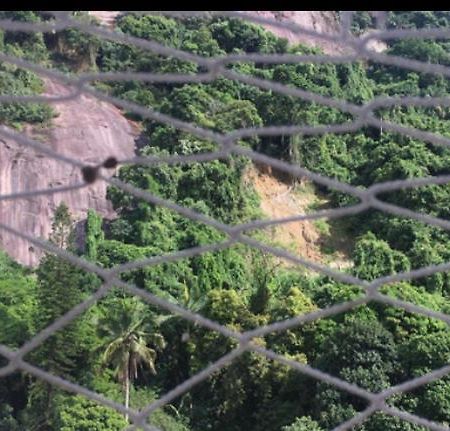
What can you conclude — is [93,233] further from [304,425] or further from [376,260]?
[304,425]

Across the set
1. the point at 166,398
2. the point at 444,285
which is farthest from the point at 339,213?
the point at 444,285

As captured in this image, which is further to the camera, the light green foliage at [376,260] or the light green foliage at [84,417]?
the light green foliage at [376,260]

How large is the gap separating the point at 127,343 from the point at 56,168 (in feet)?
5.32

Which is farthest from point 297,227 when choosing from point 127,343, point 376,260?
point 127,343

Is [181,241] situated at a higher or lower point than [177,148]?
lower

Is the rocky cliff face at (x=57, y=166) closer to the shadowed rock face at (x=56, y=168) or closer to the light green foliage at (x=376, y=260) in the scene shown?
the shadowed rock face at (x=56, y=168)

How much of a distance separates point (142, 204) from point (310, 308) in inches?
51.5

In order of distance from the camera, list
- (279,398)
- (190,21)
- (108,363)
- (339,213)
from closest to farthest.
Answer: (339,213)
(279,398)
(108,363)
(190,21)

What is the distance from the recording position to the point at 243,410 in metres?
3.79

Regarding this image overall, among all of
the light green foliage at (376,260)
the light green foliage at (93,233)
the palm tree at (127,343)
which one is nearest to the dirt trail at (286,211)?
the light green foliage at (376,260)

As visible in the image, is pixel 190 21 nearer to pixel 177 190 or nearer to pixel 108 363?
pixel 177 190

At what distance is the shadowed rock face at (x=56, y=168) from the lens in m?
5.04

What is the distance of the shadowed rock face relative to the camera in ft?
16.5

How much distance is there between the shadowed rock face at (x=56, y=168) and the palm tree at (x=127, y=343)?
0.99m
